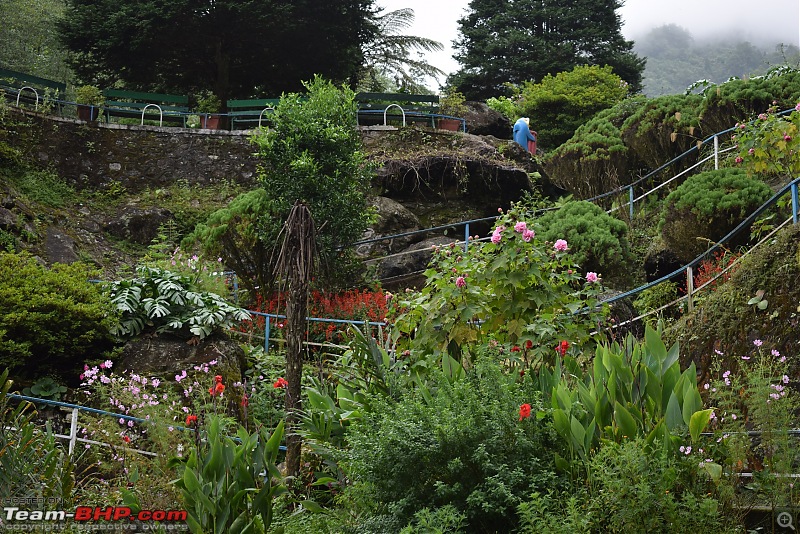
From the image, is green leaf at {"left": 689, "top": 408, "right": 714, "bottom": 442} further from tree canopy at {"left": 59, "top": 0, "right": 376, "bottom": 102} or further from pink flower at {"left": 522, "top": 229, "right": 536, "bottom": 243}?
tree canopy at {"left": 59, "top": 0, "right": 376, "bottom": 102}

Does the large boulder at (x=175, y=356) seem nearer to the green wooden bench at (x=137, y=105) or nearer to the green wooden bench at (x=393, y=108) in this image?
the green wooden bench at (x=393, y=108)

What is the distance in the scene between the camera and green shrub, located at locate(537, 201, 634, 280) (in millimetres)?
9719

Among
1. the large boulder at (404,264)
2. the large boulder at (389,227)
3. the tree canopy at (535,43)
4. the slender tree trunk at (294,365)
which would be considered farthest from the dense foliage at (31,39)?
the slender tree trunk at (294,365)

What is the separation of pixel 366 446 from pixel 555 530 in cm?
114

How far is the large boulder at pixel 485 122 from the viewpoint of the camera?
18.2 meters

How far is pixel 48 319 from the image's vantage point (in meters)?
7.22

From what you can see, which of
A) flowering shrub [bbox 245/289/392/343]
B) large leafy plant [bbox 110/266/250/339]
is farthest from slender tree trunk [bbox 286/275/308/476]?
flowering shrub [bbox 245/289/392/343]

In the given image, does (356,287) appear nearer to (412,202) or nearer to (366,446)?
(412,202)

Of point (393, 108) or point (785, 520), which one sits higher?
point (393, 108)

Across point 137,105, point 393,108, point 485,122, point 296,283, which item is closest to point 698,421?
point 296,283

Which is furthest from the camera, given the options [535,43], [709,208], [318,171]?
[535,43]

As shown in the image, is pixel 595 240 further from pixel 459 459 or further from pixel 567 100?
pixel 567 100

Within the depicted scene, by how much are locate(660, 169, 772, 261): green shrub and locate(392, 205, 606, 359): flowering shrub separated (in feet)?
13.8

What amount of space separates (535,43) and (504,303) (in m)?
19.2
